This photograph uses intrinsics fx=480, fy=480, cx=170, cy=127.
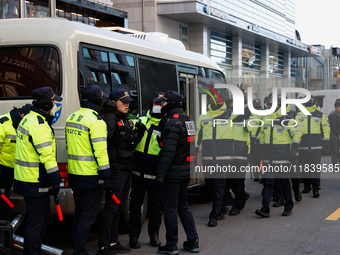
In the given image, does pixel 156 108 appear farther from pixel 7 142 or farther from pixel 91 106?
pixel 7 142

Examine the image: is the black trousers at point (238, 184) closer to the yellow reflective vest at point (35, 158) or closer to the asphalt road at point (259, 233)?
the asphalt road at point (259, 233)

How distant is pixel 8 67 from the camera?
651 cm

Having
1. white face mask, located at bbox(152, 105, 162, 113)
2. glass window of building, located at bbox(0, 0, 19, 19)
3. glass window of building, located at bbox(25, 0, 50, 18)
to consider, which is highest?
glass window of building, located at bbox(25, 0, 50, 18)

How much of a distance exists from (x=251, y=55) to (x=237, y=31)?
5.51m

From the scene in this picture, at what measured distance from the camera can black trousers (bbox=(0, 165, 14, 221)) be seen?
582cm

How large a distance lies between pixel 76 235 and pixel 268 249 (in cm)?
239

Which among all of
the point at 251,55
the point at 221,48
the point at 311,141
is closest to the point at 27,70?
the point at 311,141

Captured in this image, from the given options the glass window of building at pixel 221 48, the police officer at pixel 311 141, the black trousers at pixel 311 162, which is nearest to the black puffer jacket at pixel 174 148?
the police officer at pixel 311 141

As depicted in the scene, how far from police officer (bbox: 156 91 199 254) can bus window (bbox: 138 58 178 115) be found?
183 centimetres

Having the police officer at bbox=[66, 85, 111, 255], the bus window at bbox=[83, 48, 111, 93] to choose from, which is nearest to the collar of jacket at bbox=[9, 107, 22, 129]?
the police officer at bbox=[66, 85, 111, 255]

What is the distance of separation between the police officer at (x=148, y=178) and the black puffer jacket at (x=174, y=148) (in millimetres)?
154

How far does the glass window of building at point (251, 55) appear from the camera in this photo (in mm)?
42375

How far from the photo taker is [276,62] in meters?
50.3

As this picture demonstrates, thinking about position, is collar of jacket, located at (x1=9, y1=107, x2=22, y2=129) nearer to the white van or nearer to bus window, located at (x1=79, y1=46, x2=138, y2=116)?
bus window, located at (x1=79, y1=46, x2=138, y2=116)
